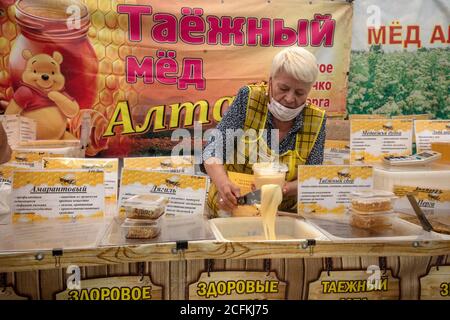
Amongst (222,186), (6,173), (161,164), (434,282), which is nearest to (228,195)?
(222,186)

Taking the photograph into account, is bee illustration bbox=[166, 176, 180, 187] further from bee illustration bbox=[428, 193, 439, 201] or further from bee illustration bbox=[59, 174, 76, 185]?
bee illustration bbox=[428, 193, 439, 201]

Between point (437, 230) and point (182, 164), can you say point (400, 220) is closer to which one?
point (437, 230)

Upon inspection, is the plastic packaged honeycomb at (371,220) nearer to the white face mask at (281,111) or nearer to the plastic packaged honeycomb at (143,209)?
the white face mask at (281,111)

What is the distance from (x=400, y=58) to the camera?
399cm

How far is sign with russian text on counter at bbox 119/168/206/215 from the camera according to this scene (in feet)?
5.62

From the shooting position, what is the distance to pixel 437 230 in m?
1.62

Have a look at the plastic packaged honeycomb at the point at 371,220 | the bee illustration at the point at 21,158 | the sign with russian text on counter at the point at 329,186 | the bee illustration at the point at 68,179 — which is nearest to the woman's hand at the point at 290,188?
the sign with russian text on counter at the point at 329,186

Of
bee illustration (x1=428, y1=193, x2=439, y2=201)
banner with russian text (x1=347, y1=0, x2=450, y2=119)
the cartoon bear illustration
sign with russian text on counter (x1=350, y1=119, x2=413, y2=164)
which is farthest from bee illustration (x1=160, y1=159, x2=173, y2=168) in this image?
banner with russian text (x1=347, y1=0, x2=450, y2=119)

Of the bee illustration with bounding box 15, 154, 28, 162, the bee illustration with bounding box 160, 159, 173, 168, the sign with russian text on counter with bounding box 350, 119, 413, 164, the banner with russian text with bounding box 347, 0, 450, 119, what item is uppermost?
the banner with russian text with bounding box 347, 0, 450, 119

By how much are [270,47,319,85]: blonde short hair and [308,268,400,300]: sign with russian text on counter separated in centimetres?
93

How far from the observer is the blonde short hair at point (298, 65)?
1.92m

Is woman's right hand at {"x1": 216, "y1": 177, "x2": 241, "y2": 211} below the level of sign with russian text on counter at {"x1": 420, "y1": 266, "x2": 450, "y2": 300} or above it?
above
